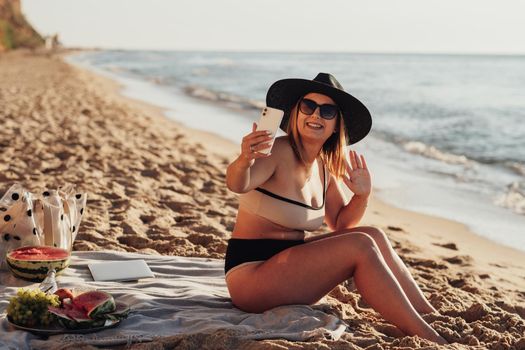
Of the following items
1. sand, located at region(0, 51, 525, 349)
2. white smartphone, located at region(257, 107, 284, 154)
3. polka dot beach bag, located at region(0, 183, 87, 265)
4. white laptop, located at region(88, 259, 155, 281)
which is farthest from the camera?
white laptop, located at region(88, 259, 155, 281)

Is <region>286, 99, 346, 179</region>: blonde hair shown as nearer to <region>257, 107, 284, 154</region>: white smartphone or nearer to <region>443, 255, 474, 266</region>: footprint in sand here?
<region>257, 107, 284, 154</region>: white smartphone

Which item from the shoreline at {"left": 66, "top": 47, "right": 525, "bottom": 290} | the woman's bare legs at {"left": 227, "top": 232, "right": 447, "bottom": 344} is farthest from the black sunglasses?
the shoreline at {"left": 66, "top": 47, "right": 525, "bottom": 290}

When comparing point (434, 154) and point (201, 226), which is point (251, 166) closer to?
point (201, 226)

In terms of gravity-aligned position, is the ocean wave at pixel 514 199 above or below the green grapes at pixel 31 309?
below

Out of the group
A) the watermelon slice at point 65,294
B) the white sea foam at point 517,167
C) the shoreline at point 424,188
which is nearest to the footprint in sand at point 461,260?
the shoreline at point 424,188

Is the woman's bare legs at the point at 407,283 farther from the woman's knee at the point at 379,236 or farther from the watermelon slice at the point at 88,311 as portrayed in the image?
the watermelon slice at the point at 88,311

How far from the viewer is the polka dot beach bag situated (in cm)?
411

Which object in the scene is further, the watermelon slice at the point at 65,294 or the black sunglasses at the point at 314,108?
the black sunglasses at the point at 314,108

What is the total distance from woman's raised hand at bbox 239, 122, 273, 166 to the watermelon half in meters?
1.46

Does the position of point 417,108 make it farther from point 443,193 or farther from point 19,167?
point 19,167

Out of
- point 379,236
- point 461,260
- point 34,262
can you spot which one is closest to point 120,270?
point 34,262

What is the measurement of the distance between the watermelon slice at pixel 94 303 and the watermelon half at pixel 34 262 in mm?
664

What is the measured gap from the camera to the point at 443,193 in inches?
327

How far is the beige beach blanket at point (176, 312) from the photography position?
331 centimetres
